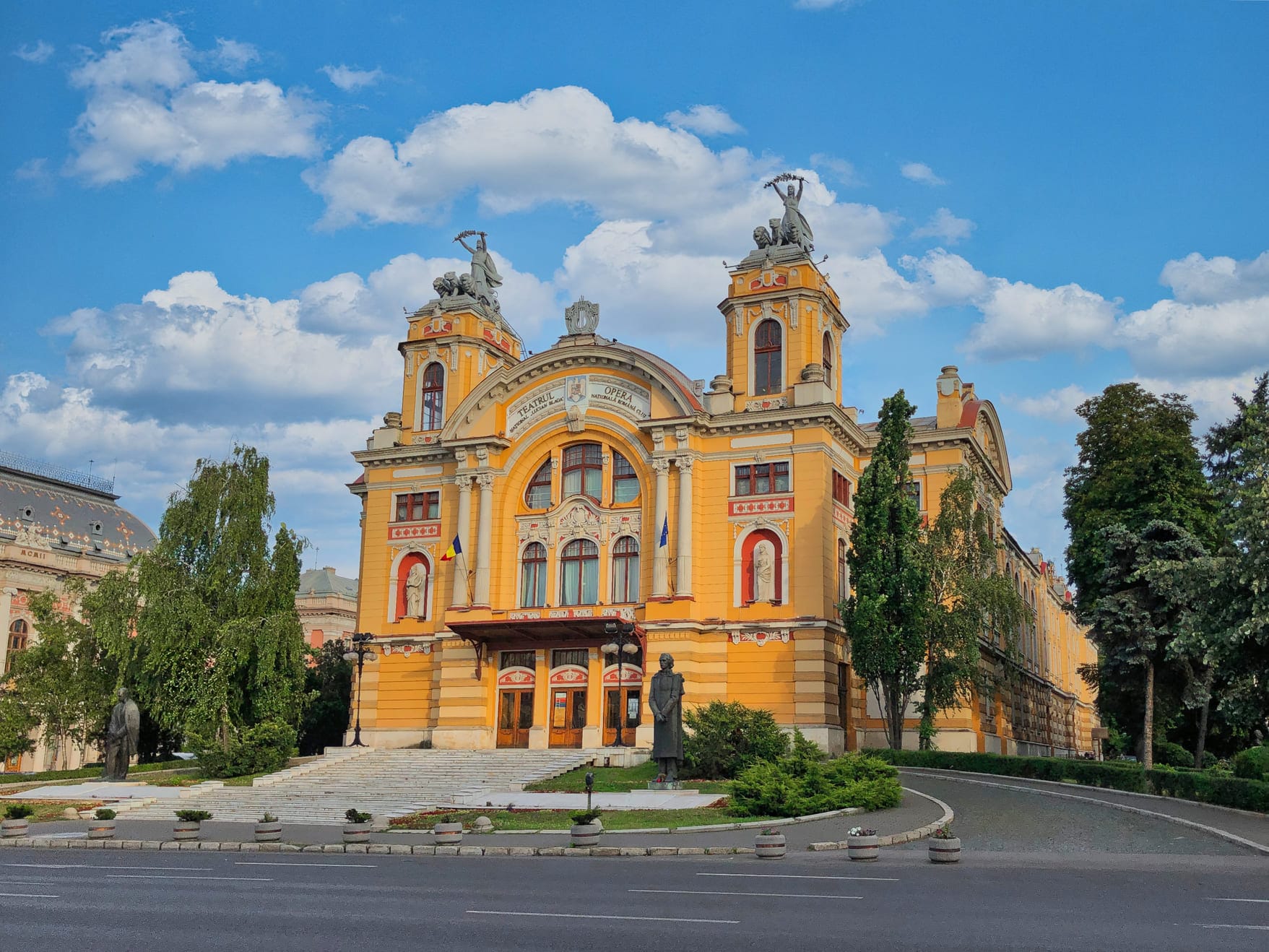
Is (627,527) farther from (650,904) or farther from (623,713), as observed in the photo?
(650,904)

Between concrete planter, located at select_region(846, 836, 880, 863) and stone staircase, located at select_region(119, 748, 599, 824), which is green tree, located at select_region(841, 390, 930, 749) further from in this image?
Answer: concrete planter, located at select_region(846, 836, 880, 863)

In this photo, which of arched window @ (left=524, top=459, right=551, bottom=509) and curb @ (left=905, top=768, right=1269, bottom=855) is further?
arched window @ (left=524, top=459, right=551, bottom=509)

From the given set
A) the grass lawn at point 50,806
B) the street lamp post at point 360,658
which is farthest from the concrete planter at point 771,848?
the street lamp post at point 360,658

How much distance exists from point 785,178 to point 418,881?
3825 centimetres

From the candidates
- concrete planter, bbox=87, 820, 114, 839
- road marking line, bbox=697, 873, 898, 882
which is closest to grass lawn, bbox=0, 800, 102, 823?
concrete planter, bbox=87, 820, 114, 839

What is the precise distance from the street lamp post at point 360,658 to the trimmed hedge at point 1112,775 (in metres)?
18.7

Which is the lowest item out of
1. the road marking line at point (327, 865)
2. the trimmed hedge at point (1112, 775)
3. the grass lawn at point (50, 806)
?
the grass lawn at point (50, 806)

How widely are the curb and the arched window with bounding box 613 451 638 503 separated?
1549 cm

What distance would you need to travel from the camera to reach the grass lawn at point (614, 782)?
32500mm

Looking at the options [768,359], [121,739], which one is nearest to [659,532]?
[768,359]

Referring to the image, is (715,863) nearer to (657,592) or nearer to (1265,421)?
(1265,421)

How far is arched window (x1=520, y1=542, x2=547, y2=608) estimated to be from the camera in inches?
1929

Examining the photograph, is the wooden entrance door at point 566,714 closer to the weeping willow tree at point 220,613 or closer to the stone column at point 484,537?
the stone column at point 484,537

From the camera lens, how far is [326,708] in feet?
182
